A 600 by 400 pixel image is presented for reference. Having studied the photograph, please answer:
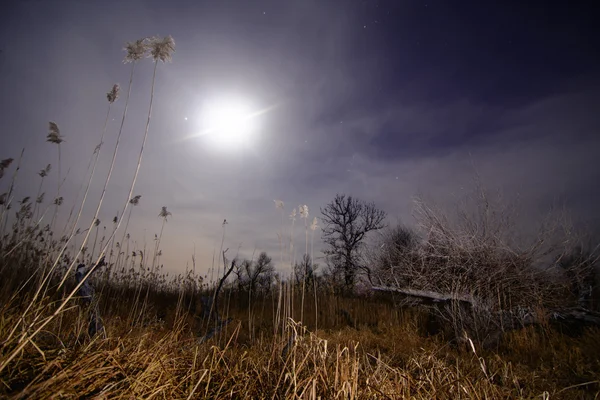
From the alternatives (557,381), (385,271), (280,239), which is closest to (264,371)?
(280,239)

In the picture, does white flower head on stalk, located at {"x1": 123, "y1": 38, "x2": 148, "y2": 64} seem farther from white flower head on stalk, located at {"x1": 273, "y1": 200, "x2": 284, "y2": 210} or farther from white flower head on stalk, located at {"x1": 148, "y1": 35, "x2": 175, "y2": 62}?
white flower head on stalk, located at {"x1": 273, "y1": 200, "x2": 284, "y2": 210}

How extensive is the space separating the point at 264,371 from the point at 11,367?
151 centimetres

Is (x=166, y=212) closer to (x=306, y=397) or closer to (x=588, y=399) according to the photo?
(x=306, y=397)

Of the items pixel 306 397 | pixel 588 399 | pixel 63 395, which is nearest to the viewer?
pixel 63 395

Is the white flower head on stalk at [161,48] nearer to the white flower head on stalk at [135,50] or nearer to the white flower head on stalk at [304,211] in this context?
the white flower head on stalk at [135,50]

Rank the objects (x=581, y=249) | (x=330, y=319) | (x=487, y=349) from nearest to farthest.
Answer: (x=487, y=349), (x=581, y=249), (x=330, y=319)

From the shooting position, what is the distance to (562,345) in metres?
5.59

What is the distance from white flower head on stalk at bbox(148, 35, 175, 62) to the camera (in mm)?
2873

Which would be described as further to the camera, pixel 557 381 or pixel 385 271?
pixel 385 271

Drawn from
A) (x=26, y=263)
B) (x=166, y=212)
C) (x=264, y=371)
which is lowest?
(x=264, y=371)

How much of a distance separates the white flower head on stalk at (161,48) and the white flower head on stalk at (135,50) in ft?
0.22

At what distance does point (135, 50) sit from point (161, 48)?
0.83 feet

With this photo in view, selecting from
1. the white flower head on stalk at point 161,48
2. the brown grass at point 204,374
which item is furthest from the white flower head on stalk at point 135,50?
the brown grass at point 204,374

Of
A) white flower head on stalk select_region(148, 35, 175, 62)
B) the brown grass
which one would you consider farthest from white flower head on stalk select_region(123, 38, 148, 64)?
the brown grass
